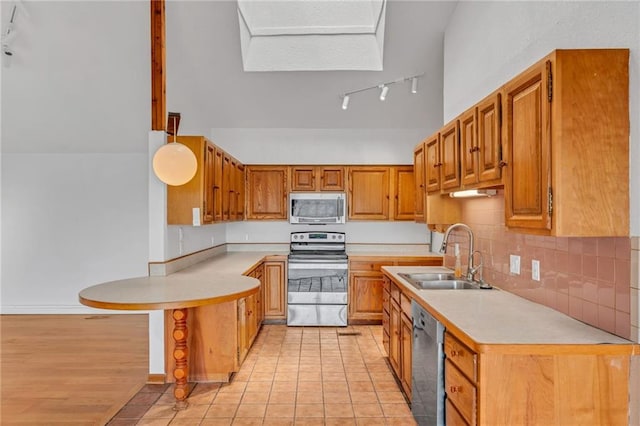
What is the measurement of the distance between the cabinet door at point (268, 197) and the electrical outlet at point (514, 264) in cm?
317

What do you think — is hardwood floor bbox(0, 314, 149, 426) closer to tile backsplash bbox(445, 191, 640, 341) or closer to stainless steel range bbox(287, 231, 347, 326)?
stainless steel range bbox(287, 231, 347, 326)

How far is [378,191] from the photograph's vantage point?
5.21m

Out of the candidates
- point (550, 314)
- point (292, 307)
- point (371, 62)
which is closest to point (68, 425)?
point (292, 307)

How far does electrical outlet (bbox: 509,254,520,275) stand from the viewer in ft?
7.98

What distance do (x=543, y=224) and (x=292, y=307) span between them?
3595 mm

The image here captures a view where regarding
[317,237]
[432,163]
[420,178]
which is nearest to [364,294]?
[317,237]

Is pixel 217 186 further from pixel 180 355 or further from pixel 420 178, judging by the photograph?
pixel 420 178

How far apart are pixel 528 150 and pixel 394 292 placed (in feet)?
5.97

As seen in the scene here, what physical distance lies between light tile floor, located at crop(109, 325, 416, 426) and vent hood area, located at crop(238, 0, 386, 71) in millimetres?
2986

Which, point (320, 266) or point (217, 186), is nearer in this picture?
point (217, 186)

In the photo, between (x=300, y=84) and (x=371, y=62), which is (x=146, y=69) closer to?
(x=300, y=84)

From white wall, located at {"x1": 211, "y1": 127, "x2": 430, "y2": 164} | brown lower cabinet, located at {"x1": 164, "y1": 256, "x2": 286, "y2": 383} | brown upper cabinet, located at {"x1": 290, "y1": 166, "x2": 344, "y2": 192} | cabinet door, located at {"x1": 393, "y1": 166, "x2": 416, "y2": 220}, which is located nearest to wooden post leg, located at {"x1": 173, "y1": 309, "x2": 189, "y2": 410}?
brown lower cabinet, located at {"x1": 164, "y1": 256, "x2": 286, "y2": 383}

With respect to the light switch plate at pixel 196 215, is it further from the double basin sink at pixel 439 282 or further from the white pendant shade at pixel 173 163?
the double basin sink at pixel 439 282

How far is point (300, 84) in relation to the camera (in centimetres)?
457
